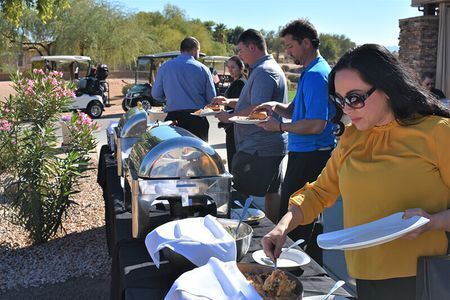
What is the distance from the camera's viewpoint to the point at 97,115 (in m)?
15.3

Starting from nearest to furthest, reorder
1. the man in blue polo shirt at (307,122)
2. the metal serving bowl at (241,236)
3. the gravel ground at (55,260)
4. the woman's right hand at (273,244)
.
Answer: the woman's right hand at (273,244), the metal serving bowl at (241,236), the man in blue polo shirt at (307,122), the gravel ground at (55,260)

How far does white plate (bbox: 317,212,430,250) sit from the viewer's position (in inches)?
45.5

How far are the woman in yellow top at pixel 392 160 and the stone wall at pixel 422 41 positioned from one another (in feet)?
27.2

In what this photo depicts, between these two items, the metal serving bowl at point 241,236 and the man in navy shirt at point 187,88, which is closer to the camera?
the metal serving bowl at point 241,236

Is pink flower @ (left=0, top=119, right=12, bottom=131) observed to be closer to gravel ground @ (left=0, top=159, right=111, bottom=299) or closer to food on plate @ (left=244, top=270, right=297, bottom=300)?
gravel ground @ (left=0, top=159, right=111, bottom=299)

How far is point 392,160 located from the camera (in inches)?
51.8

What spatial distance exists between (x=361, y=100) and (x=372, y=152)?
6.4 inches

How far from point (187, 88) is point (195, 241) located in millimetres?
3356

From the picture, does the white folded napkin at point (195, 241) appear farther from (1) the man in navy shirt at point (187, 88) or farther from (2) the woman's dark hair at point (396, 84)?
(1) the man in navy shirt at point (187, 88)

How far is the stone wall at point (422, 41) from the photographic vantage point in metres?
9.17

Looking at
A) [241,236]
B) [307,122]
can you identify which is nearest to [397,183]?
[241,236]

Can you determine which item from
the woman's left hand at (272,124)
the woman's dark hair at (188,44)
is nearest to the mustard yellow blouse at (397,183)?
the woman's left hand at (272,124)

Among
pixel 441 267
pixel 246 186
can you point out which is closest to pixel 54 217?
pixel 246 186

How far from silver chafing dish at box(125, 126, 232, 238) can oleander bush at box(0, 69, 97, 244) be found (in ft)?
6.03
